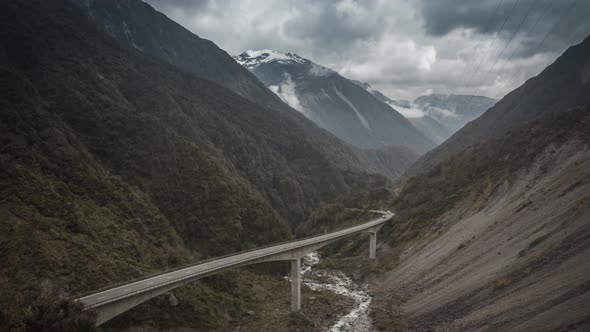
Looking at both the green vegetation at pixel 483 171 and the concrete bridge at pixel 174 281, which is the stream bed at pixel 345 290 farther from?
the green vegetation at pixel 483 171

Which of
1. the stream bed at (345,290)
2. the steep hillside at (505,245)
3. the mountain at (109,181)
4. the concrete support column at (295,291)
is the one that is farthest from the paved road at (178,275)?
the steep hillside at (505,245)

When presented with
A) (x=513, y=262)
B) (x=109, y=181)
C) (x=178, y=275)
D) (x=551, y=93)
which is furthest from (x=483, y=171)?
(x=551, y=93)

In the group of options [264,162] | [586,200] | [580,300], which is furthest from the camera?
[264,162]

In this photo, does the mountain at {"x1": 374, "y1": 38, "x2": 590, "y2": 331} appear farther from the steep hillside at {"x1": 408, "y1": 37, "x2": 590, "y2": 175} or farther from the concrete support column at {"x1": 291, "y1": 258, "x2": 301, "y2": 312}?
the steep hillside at {"x1": 408, "y1": 37, "x2": 590, "y2": 175}

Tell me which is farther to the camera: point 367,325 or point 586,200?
point 367,325

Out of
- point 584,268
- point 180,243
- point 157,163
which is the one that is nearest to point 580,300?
point 584,268

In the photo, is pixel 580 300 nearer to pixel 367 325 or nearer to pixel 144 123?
pixel 367 325

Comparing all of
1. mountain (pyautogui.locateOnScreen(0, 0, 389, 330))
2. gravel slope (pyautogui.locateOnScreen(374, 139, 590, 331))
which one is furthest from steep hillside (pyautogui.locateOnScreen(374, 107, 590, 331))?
mountain (pyautogui.locateOnScreen(0, 0, 389, 330))
